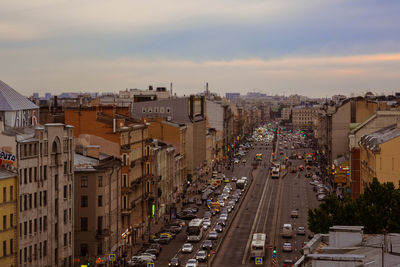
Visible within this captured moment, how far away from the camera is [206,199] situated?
114 metres

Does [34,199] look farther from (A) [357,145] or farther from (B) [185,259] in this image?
(A) [357,145]

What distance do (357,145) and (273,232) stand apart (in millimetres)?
21031

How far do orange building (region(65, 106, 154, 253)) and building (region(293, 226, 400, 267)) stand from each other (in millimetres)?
42528

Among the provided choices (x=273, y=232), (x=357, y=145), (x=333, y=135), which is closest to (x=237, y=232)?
(x=273, y=232)

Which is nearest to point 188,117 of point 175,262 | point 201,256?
point 201,256

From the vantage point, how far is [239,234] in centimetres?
8600

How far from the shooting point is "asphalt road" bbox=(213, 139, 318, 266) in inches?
2901

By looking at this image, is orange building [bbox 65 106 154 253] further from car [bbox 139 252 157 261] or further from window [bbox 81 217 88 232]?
window [bbox 81 217 88 232]

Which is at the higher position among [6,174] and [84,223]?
[6,174]

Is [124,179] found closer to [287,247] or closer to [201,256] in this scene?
[201,256]

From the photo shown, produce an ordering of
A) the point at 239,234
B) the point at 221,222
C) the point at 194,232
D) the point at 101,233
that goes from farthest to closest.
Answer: the point at 221,222 < the point at 239,234 < the point at 194,232 < the point at 101,233

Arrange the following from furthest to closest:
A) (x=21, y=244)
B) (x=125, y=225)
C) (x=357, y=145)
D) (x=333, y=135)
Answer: (x=333, y=135) < (x=357, y=145) < (x=125, y=225) < (x=21, y=244)

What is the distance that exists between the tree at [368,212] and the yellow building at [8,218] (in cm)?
1920

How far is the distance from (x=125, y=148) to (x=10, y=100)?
19.8 metres
